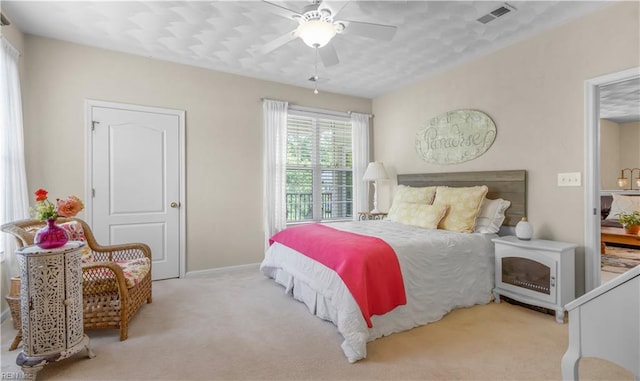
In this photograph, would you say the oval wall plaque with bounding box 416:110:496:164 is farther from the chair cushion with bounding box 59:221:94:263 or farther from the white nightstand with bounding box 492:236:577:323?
the chair cushion with bounding box 59:221:94:263

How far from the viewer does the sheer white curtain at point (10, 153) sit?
2.55m

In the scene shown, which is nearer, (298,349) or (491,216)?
(298,349)

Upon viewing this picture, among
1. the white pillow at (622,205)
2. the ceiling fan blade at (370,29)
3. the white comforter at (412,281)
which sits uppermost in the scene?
the ceiling fan blade at (370,29)

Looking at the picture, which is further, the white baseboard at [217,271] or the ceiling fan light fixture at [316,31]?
the white baseboard at [217,271]

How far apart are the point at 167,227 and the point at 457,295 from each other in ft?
11.2

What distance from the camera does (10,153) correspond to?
2.65 m

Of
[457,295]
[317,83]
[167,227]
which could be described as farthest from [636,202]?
[167,227]

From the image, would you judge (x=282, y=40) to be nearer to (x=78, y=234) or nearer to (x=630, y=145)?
(x=78, y=234)

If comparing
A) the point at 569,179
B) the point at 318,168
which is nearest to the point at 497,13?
the point at 569,179

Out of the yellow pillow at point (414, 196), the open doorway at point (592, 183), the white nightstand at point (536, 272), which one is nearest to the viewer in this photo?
the white nightstand at point (536, 272)

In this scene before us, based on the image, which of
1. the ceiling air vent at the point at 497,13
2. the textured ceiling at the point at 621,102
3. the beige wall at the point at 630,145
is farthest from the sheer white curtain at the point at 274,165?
the beige wall at the point at 630,145

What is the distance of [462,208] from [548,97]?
4.49 ft

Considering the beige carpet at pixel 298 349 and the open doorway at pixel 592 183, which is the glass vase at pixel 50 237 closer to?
the beige carpet at pixel 298 349

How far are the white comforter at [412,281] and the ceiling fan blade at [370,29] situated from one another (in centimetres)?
170
